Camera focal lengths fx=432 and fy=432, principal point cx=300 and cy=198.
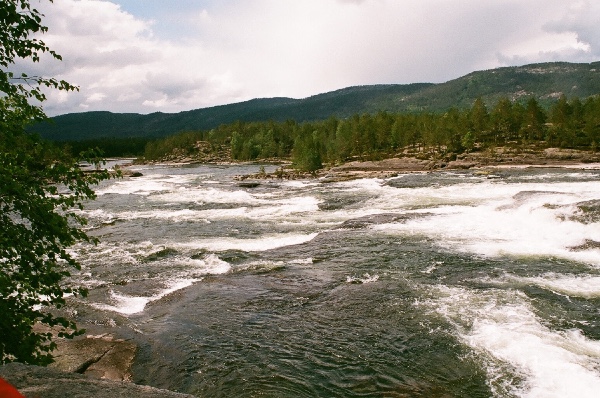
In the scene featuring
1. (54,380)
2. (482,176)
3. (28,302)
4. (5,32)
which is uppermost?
(5,32)

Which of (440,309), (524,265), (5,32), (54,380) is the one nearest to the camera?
(54,380)

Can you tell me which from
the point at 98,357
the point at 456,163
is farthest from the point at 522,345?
the point at 456,163

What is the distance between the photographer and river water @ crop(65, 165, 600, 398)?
38.4 feet

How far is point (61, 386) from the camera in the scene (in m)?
6.16

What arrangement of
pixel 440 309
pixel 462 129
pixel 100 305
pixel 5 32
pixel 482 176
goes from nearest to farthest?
1. pixel 5 32
2. pixel 440 309
3. pixel 100 305
4. pixel 482 176
5. pixel 462 129

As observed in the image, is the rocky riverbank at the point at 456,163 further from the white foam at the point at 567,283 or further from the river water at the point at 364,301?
the white foam at the point at 567,283

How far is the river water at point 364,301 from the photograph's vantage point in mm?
11711

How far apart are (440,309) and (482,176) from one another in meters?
53.3

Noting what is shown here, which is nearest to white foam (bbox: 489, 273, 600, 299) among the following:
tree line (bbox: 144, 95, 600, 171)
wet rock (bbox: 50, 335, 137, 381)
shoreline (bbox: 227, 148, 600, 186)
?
wet rock (bbox: 50, 335, 137, 381)

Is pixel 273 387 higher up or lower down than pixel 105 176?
lower down

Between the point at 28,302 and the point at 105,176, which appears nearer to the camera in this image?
the point at 28,302

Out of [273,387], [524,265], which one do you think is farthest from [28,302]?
[524,265]

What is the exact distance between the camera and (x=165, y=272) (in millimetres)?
21500

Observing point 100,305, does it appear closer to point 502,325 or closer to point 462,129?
point 502,325
